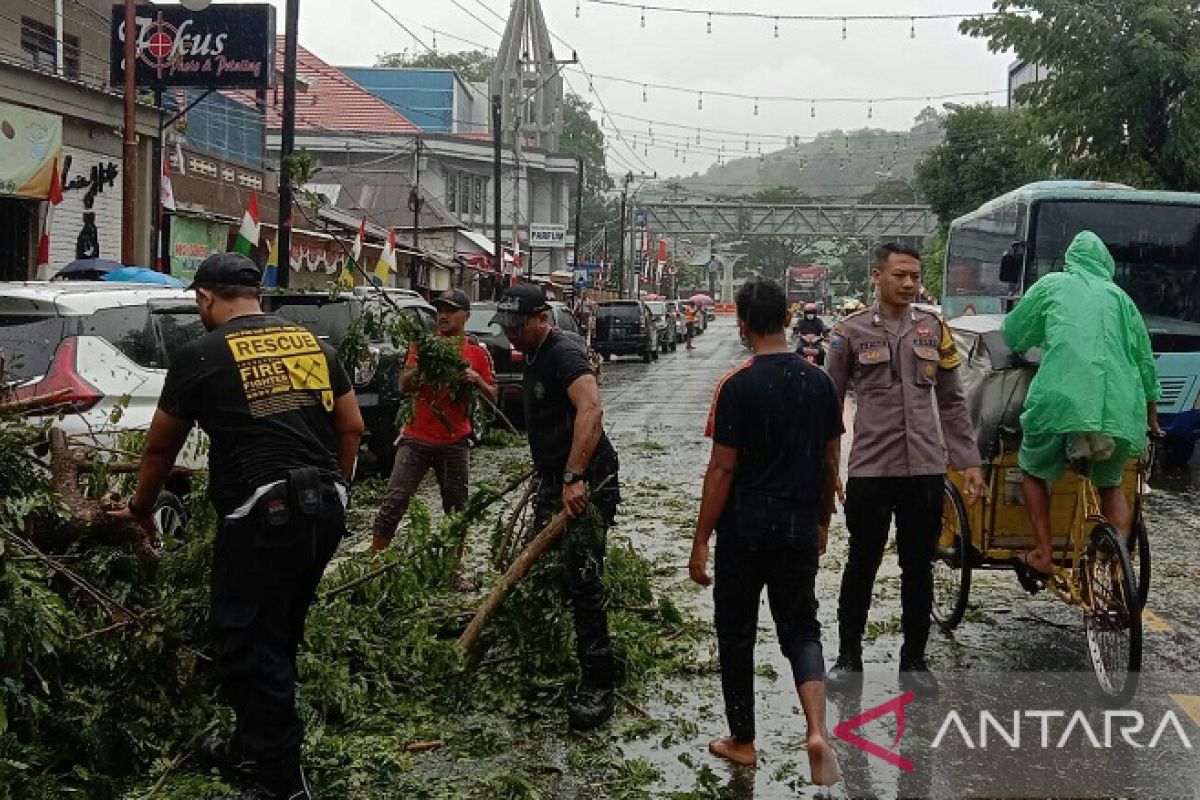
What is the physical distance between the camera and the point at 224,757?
4.80 meters

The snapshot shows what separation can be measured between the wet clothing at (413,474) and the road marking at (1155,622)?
4.05 meters

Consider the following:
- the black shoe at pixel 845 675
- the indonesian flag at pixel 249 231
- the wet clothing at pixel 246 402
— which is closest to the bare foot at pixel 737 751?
the black shoe at pixel 845 675

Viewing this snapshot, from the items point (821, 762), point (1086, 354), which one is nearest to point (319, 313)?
point (1086, 354)

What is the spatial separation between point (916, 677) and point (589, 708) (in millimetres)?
1595

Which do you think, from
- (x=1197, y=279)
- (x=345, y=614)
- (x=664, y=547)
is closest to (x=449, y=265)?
(x=1197, y=279)

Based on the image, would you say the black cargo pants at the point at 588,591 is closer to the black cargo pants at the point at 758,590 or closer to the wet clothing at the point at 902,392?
the black cargo pants at the point at 758,590

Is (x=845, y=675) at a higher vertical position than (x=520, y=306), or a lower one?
lower

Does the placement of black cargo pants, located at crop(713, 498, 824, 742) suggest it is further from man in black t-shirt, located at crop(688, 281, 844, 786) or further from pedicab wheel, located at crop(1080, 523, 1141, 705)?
pedicab wheel, located at crop(1080, 523, 1141, 705)

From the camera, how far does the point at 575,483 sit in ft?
18.1

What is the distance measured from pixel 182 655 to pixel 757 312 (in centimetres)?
259

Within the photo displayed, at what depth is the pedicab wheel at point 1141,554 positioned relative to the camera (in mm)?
6258

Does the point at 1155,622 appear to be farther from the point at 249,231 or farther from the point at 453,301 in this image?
the point at 249,231

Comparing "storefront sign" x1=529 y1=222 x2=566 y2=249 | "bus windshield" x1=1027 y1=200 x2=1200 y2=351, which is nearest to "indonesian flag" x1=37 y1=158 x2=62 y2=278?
"bus windshield" x1=1027 y1=200 x2=1200 y2=351

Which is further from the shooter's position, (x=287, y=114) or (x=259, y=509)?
(x=287, y=114)
